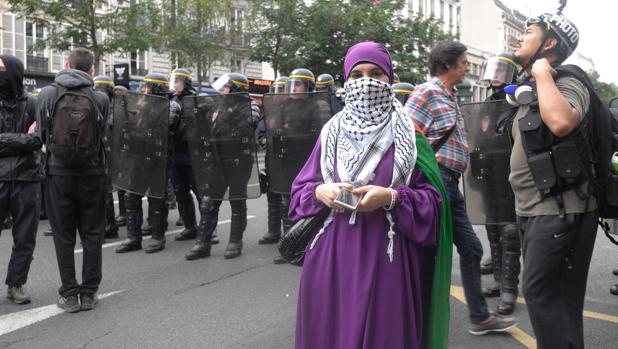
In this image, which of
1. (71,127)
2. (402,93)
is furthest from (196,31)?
(71,127)

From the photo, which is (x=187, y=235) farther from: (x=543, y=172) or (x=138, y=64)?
(x=138, y=64)

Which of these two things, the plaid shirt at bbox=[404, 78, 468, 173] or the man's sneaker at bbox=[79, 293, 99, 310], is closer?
the plaid shirt at bbox=[404, 78, 468, 173]

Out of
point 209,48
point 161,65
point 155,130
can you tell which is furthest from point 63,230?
point 161,65

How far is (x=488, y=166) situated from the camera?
15.9ft

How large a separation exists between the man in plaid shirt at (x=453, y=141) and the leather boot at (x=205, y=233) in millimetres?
3158

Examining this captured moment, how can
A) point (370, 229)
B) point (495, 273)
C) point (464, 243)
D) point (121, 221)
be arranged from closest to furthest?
point (370, 229) < point (464, 243) < point (495, 273) < point (121, 221)

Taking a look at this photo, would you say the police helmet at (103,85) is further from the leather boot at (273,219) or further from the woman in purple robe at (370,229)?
the woman in purple robe at (370,229)

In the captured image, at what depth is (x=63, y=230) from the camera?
4.55 meters

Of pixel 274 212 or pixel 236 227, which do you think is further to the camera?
pixel 274 212

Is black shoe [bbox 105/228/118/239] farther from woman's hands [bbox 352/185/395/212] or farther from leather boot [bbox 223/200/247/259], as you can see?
woman's hands [bbox 352/185/395/212]

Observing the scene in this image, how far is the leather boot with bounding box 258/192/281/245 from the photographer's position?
7199 millimetres

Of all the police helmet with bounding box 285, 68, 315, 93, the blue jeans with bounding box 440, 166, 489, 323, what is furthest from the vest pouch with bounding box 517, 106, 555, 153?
the police helmet with bounding box 285, 68, 315, 93

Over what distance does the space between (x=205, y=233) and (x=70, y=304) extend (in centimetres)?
205

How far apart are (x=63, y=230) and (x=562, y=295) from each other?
3.48 meters
